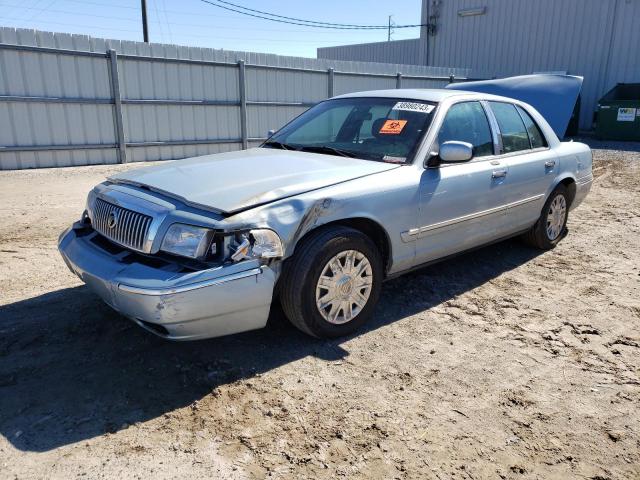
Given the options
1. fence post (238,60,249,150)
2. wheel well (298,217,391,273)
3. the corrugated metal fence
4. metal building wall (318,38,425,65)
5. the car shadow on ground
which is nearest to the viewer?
the car shadow on ground

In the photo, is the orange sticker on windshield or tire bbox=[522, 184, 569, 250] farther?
tire bbox=[522, 184, 569, 250]

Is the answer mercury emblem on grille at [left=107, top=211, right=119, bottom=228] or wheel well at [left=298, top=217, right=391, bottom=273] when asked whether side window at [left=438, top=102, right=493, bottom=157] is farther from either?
mercury emblem on grille at [left=107, top=211, right=119, bottom=228]

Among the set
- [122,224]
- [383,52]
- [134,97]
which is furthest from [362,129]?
[383,52]

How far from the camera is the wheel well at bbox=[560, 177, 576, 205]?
5.53 meters

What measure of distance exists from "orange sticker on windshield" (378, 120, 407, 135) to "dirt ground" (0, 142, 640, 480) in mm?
1312

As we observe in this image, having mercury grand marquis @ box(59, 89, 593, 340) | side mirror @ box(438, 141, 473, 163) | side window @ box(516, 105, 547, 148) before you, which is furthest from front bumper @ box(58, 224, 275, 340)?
side window @ box(516, 105, 547, 148)

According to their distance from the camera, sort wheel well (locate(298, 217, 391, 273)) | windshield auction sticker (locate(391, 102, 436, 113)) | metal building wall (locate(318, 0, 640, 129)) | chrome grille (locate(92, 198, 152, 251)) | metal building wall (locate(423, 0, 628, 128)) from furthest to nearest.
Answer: metal building wall (locate(423, 0, 628, 128)) → metal building wall (locate(318, 0, 640, 129)) → windshield auction sticker (locate(391, 102, 436, 113)) → wheel well (locate(298, 217, 391, 273)) → chrome grille (locate(92, 198, 152, 251))

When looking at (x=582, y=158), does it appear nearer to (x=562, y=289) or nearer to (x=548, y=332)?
(x=562, y=289)

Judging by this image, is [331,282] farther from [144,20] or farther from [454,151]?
[144,20]

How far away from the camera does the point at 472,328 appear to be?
3760 millimetres

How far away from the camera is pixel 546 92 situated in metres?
10.1

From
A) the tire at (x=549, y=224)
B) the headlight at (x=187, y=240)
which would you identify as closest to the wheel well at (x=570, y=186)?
the tire at (x=549, y=224)

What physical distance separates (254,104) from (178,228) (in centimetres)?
1093

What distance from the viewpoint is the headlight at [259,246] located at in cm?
286
